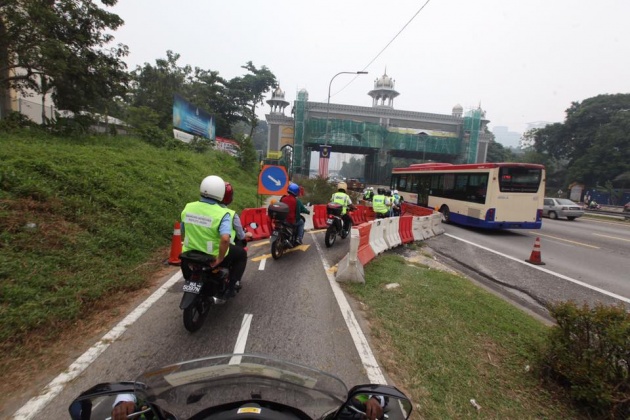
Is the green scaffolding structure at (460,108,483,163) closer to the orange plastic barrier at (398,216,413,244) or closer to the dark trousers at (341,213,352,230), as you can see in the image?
the orange plastic barrier at (398,216,413,244)

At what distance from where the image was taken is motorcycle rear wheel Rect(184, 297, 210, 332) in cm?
389

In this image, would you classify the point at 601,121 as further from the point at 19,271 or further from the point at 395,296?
the point at 19,271

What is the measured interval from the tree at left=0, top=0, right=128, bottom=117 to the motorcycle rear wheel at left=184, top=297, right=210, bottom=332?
10.7 metres

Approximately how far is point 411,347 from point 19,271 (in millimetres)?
4852

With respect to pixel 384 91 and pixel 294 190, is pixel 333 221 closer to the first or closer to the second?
pixel 294 190

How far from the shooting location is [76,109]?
43.4 feet

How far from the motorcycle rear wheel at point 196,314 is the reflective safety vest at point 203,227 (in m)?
0.61

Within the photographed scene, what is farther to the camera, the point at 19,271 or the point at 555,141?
the point at 555,141

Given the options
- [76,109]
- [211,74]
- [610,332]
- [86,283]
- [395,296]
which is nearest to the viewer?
[610,332]

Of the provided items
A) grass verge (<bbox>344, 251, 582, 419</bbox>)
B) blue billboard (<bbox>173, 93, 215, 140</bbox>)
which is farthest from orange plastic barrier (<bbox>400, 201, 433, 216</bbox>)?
blue billboard (<bbox>173, 93, 215, 140</bbox>)

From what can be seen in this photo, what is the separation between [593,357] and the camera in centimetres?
301

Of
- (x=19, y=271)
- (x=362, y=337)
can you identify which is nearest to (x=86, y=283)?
(x=19, y=271)

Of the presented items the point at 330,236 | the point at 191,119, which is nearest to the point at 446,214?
the point at 330,236

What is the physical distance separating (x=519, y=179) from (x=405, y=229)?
5.84 meters
